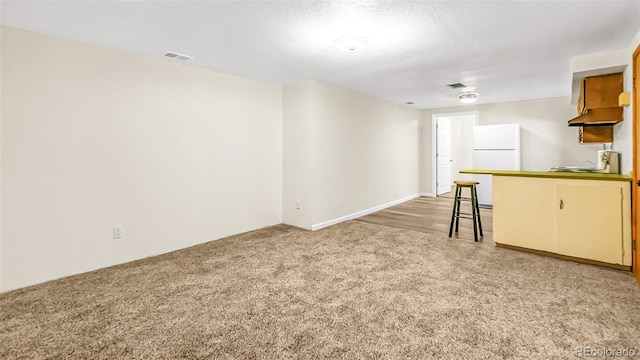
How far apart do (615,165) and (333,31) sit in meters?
3.55

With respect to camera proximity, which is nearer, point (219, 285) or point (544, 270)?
point (219, 285)

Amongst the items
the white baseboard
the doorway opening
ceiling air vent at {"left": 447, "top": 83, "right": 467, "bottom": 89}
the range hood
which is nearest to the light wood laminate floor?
the white baseboard

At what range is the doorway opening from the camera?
7.43 meters

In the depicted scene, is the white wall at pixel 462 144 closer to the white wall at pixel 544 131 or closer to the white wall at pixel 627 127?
the white wall at pixel 544 131

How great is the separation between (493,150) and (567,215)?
10.9 ft

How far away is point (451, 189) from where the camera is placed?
8875 millimetres

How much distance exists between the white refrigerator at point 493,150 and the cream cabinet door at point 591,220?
3121 mm

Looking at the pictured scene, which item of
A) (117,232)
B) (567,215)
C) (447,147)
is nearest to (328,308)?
(117,232)

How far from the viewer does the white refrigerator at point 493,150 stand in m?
5.96

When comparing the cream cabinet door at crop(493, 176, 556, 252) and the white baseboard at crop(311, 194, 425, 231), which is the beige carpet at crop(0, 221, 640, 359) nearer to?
the cream cabinet door at crop(493, 176, 556, 252)

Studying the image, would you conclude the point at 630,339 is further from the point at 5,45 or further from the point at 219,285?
the point at 5,45

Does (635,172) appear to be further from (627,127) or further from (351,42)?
(351,42)

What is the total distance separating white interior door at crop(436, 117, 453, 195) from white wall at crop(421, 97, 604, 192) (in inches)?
54.0

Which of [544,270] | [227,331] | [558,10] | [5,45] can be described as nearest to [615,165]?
[544,270]
